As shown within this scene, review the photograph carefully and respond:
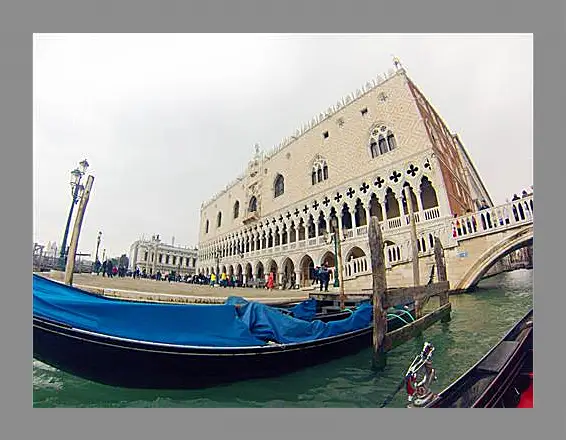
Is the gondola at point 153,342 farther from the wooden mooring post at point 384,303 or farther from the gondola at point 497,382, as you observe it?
the gondola at point 497,382

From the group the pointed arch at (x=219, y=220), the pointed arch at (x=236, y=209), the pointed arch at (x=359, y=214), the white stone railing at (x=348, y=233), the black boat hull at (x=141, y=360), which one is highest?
the pointed arch at (x=236, y=209)

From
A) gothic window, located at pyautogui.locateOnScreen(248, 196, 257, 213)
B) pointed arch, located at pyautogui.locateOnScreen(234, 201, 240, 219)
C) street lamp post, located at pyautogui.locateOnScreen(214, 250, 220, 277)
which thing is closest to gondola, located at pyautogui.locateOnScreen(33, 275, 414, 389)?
street lamp post, located at pyautogui.locateOnScreen(214, 250, 220, 277)

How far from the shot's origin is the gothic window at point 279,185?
→ 678 centimetres

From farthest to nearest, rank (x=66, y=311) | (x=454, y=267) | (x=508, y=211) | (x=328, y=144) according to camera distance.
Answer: (x=328, y=144), (x=454, y=267), (x=508, y=211), (x=66, y=311)

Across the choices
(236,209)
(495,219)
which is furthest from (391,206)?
(236,209)

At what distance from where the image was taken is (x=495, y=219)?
3.15 metres

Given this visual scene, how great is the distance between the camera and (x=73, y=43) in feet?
5.85

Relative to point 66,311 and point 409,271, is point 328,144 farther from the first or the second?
point 66,311

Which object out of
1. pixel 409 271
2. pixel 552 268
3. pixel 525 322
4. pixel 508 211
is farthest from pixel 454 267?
pixel 552 268

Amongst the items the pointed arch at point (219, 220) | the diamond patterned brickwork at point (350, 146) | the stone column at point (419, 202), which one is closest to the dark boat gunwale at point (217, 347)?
the stone column at point (419, 202)

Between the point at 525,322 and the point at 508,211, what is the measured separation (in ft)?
5.36

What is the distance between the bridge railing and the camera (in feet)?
9.60

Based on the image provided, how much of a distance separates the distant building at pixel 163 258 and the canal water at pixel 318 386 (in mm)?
2946

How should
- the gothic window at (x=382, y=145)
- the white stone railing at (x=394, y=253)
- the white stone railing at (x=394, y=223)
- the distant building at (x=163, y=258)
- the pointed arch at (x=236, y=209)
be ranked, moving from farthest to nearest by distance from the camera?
the pointed arch at (x=236, y=209) < the gothic window at (x=382, y=145) < the distant building at (x=163, y=258) < the white stone railing at (x=394, y=223) < the white stone railing at (x=394, y=253)
